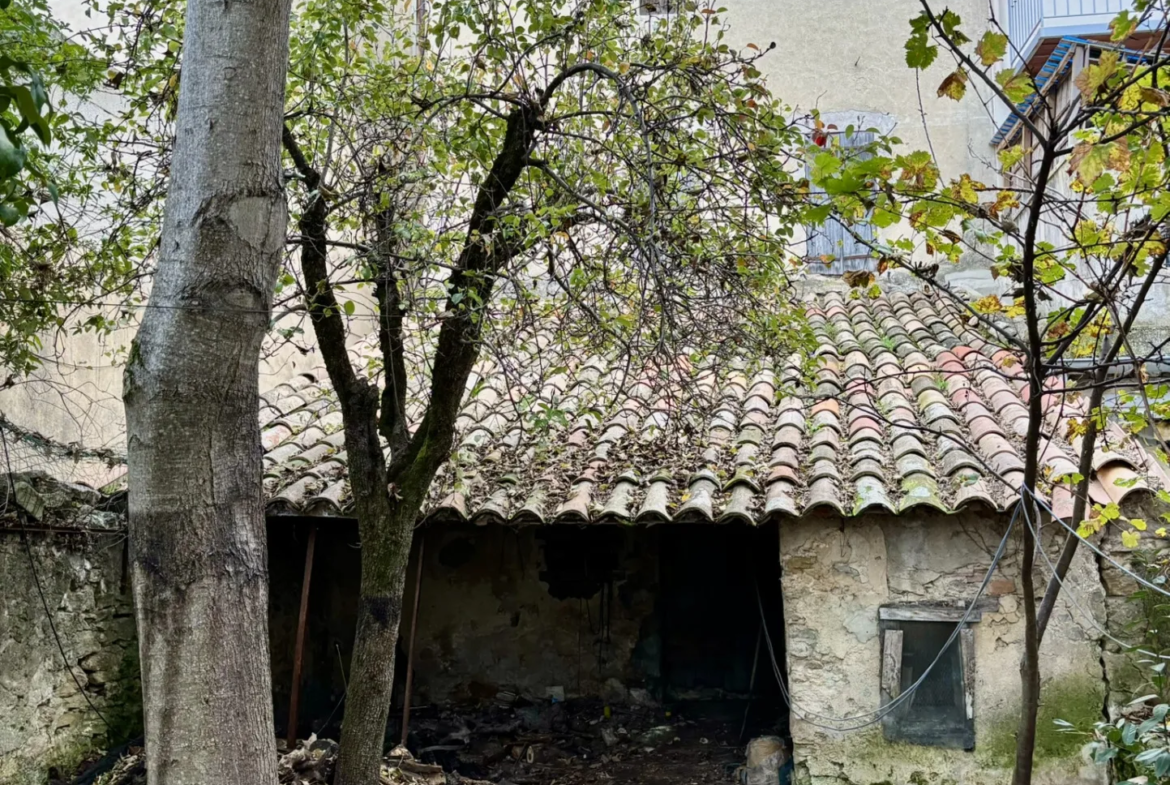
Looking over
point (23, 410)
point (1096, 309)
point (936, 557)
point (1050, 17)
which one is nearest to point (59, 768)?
point (23, 410)

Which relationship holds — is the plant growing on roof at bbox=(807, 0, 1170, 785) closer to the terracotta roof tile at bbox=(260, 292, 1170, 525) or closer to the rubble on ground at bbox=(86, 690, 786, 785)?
the terracotta roof tile at bbox=(260, 292, 1170, 525)

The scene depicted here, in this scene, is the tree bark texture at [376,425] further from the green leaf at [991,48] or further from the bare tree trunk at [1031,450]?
the bare tree trunk at [1031,450]

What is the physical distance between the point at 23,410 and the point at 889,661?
5.52 metres

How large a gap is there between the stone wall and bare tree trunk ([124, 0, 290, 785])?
424 cm

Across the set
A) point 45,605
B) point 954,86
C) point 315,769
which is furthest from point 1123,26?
point 45,605

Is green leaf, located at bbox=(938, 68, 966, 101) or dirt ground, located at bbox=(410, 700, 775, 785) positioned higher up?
green leaf, located at bbox=(938, 68, 966, 101)

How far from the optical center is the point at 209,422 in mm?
2129

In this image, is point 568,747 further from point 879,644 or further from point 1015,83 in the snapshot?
point 1015,83

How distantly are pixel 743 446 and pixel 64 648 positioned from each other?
Result: 454 cm

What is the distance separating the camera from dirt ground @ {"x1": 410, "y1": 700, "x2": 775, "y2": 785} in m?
7.04

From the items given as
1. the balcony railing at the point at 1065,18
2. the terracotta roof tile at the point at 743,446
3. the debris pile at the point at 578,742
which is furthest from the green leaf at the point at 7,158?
the balcony railing at the point at 1065,18

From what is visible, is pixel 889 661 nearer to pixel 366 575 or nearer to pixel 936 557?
pixel 936 557

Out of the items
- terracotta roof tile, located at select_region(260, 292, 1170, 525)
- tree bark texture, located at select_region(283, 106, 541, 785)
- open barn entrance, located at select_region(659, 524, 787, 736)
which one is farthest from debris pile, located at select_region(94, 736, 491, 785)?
open barn entrance, located at select_region(659, 524, 787, 736)

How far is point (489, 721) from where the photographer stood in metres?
7.96
